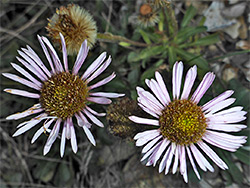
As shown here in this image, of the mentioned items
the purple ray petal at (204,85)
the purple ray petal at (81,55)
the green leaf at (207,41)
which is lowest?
the purple ray petal at (204,85)

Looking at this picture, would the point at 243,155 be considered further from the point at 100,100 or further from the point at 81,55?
the point at 81,55

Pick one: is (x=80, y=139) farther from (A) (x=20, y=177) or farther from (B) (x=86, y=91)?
(B) (x=86, y=91)

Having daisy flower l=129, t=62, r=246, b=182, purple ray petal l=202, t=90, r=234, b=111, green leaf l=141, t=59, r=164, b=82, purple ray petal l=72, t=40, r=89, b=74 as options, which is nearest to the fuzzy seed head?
purple ray petal l=72, t=40, r=89, b=74

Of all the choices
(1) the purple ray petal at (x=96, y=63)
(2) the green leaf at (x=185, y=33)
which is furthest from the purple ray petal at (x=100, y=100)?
(2) the green leaf at (x=185, y=33)

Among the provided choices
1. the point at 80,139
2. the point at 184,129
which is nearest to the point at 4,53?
the point at 80,139

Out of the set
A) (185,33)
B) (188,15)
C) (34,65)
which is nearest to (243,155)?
(185,33)

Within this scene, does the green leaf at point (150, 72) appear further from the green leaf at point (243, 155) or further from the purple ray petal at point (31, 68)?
the green leaf at point (243, 155)
